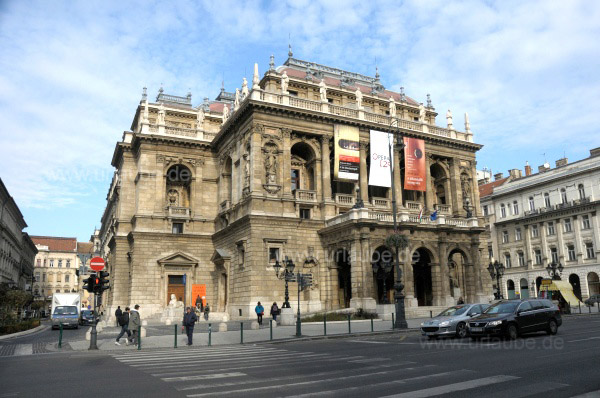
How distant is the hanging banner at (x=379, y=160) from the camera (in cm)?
4166

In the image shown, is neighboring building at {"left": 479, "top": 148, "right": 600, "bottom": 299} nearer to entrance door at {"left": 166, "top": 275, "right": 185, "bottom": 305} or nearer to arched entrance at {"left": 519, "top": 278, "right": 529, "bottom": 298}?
arched entrance at {"left": 519, "top": 278, "right": 529, "bottom": 298}

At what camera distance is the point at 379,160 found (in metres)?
42.1

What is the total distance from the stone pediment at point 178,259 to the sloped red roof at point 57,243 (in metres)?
94.5

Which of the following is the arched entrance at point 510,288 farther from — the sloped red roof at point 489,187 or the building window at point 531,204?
the sloped red roof at point 489,187

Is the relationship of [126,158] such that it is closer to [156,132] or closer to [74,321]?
[156,132]

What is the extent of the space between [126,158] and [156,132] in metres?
→ 5.50

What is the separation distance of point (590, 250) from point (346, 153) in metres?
35.4

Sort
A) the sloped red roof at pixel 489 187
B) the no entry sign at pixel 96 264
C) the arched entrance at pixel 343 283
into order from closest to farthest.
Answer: the no entry sign at pixel 96 264 → the arched entrance at pixel 343 283 → the sloped red roof at pixel 489 187

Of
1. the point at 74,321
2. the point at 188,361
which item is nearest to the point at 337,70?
the point at 74,321

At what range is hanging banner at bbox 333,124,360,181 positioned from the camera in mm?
41625

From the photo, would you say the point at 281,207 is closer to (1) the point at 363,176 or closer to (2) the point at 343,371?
(1) the point at 363,176

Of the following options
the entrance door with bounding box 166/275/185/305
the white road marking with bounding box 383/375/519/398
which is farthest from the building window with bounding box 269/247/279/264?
the white road marking with bounding box 383/375/519/398

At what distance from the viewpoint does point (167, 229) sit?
45.1 m

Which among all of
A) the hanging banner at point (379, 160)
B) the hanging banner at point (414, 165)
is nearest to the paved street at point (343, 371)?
the hanging banner at point (379, 160)
